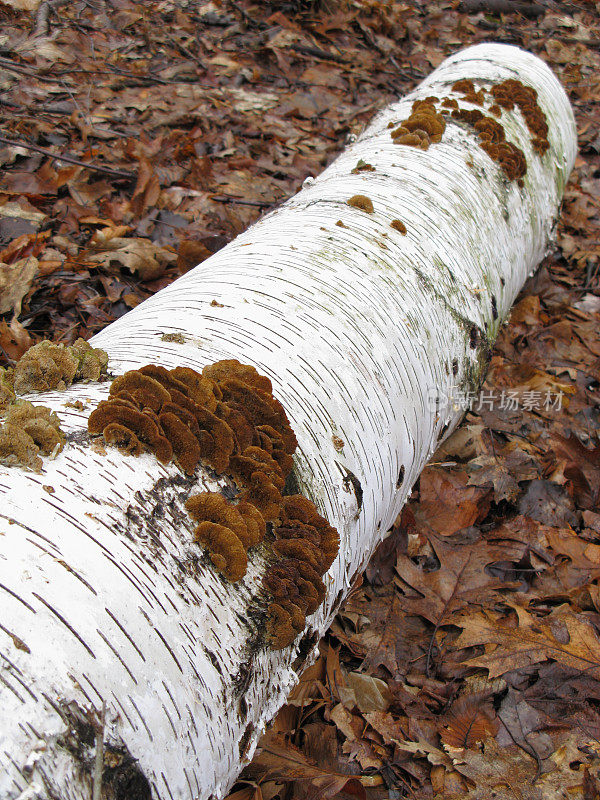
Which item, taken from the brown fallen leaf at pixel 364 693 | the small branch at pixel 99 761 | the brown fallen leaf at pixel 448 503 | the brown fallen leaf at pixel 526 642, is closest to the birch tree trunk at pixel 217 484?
the small branch at pixel 99 761

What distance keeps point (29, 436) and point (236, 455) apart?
472 millimetres

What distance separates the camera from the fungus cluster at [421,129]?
10.2 ft

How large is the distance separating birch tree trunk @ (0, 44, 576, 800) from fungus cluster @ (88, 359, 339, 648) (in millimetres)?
48

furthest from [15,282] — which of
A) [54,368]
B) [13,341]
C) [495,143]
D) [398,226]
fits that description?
[495,143]

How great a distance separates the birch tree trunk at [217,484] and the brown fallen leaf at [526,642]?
0.60 metres

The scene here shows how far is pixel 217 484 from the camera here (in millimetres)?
1430

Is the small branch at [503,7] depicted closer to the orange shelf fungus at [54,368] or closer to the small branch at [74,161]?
the small branch at [74,161]

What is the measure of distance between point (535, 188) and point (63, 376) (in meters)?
3.27

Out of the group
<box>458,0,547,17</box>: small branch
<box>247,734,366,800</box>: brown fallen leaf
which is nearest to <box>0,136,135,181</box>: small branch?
<box>247,734,366,800</box>: brown fallen leaf

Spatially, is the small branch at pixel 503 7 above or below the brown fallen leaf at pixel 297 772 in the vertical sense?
above

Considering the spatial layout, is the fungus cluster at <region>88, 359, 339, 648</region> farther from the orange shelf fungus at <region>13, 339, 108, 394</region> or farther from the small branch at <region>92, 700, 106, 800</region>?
the small branch at <region>92, 700, 106, 800</region>

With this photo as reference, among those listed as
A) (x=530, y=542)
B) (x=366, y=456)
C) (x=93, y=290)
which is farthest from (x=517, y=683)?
(x=93, y=290)

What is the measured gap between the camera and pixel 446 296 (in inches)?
101

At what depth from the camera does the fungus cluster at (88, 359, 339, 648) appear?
1.34m
